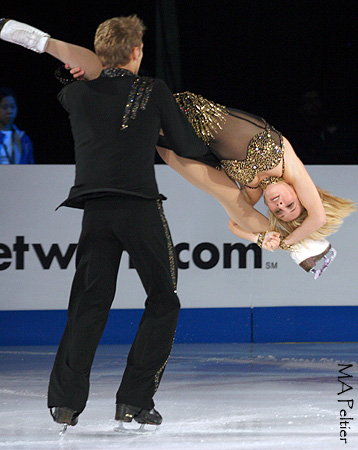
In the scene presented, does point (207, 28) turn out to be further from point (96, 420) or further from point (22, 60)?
point (96, 420)

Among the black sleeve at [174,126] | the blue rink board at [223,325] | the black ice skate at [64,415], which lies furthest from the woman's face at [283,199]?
the blue rink board at [223,325]

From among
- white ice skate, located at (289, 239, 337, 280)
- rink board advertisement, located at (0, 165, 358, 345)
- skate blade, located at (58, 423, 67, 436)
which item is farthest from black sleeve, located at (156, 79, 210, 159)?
rink board advertisement, located at (0, 165, 358, 345)

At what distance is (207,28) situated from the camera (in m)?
6.48

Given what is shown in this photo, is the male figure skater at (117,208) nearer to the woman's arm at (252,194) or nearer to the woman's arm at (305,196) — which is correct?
the woman's arm at (305,196)

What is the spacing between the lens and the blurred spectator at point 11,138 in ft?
18.2

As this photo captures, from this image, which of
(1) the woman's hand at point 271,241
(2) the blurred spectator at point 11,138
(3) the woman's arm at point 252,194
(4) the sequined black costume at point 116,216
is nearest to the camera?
(4) the sequined black costume at point 116,216

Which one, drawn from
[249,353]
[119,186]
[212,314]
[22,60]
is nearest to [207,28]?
[22,60]

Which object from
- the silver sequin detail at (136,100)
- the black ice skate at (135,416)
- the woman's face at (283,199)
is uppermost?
the silver sequin detail at (136,100)

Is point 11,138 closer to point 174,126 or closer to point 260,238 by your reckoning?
point 260,238

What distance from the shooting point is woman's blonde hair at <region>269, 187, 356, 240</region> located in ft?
11.7

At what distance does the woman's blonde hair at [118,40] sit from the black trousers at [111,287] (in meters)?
0.51

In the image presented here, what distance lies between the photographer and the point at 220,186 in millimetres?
3535

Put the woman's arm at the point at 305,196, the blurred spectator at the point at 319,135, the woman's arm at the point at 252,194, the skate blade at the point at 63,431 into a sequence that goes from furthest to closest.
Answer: the blurred spectator at the point at 319,135, the woman's arm at the point at 252,194, the woman's arm at the point at 305,196, the skate blade at the point at 63,431

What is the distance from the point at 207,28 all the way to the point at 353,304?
251 centimetres
